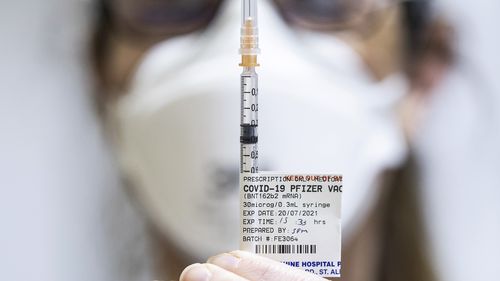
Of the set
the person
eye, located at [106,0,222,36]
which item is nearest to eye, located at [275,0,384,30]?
the person

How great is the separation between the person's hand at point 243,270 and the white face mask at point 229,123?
0.20 metres

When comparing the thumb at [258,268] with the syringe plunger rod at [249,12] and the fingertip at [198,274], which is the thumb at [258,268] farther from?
the syringe plunger rod at [249,12]

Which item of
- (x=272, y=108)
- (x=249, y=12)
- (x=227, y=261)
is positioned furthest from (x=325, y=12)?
(x=227, y=261)

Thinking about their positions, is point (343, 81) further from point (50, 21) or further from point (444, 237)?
point (50, 21)

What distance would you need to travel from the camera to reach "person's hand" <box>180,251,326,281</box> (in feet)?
1.73

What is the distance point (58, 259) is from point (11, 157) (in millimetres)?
168

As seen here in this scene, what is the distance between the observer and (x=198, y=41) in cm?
85

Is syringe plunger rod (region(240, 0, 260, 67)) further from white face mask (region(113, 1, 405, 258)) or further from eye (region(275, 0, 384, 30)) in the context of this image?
eye (region(275, 0, 384, 30))

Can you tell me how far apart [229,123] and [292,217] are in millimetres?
241

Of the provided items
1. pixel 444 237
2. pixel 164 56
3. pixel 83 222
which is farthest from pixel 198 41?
pixel 444 237

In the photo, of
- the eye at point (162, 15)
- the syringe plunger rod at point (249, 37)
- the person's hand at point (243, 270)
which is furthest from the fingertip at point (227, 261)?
the eye at point (162, 15)

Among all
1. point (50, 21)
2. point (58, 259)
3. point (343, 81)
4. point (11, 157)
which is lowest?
point (58, 259)

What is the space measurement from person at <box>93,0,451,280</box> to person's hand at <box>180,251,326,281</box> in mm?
200

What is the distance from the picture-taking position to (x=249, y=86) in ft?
1.85
